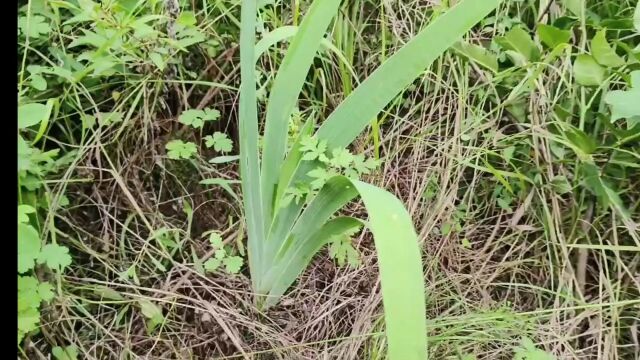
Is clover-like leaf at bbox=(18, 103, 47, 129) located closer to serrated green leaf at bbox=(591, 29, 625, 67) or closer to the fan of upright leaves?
the fan of upright leaves

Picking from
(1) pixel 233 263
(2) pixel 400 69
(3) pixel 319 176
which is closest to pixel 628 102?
(2) pixel 400 69

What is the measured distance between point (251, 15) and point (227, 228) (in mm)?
387

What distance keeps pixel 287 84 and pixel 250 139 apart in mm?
92

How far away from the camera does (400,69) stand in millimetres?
936

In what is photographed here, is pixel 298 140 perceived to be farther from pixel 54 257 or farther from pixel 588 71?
pixel 588 71

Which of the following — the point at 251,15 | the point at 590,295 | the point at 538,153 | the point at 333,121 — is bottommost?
the point at 590,295

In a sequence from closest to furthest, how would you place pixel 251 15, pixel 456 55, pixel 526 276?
pixel 251 15 → pixel 526 276 → pixel 456 55

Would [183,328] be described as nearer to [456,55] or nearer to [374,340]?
[374,340]

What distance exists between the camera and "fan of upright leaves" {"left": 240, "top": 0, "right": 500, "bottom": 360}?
91 cm

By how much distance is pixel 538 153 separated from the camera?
48.7 inches

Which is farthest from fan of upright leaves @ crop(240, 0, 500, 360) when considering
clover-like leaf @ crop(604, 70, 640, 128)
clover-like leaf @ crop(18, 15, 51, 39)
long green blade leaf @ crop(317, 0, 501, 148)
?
clover-like leaf @ crop(18, 15, 51, 39)

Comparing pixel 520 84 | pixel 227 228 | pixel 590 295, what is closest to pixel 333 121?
pixel 227 228

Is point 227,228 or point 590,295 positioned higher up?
point 227,228

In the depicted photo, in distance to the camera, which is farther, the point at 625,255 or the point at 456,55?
the point at 456,55
